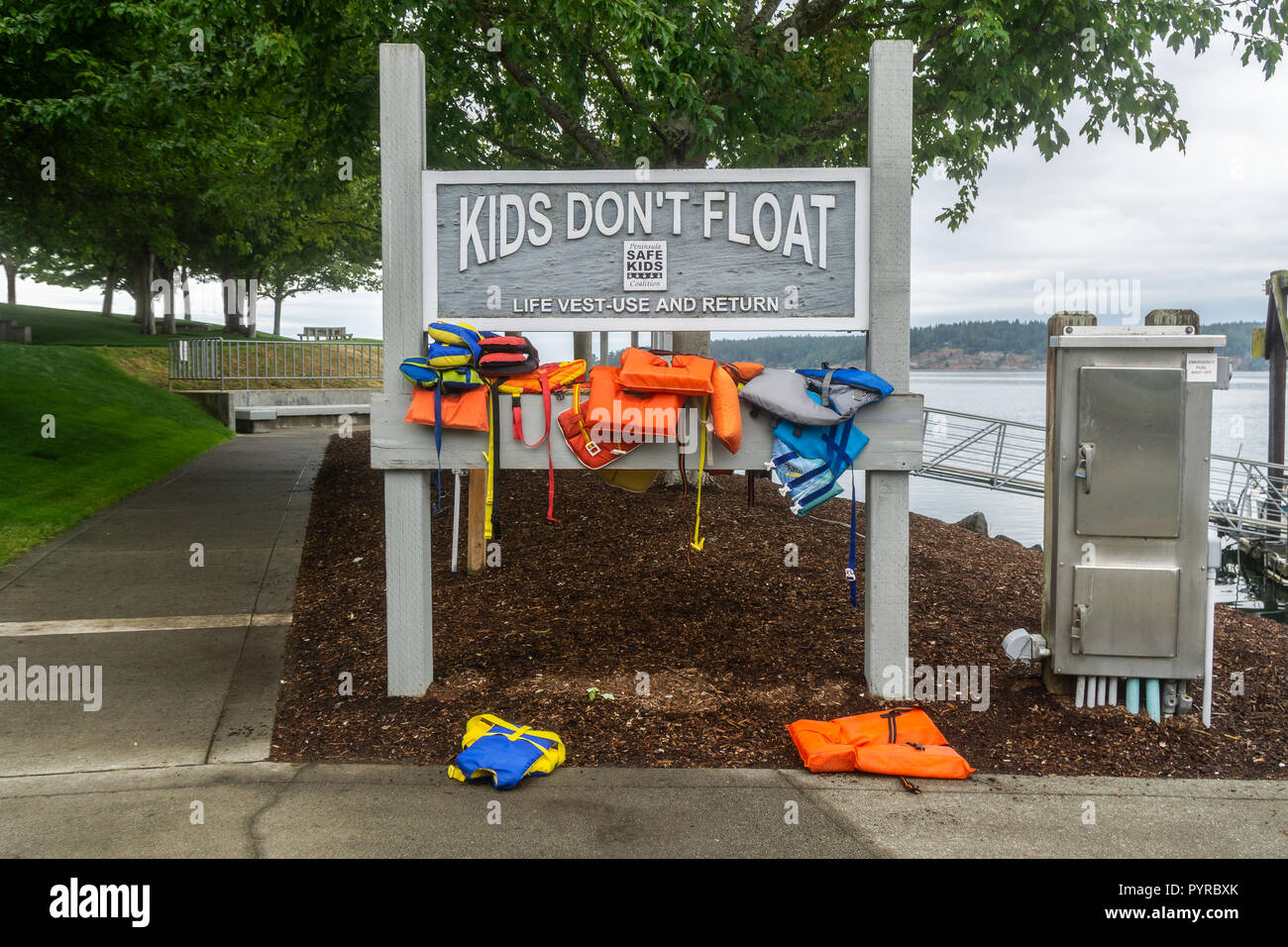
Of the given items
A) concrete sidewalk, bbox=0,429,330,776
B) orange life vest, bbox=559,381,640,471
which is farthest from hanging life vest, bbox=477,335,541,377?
concrete sidewalk, bbox=0,429,330,776

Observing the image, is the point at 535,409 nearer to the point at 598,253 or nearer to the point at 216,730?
the point at 598,253

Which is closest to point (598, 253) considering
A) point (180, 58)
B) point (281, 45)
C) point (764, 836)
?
point (764, 836)

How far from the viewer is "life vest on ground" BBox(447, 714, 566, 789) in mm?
4273

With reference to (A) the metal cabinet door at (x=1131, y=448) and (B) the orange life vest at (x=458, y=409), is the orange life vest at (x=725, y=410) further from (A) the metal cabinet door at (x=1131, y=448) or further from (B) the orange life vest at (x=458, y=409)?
(A) the metal cabinet door at (x=1131, y=448)

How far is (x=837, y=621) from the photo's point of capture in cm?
657

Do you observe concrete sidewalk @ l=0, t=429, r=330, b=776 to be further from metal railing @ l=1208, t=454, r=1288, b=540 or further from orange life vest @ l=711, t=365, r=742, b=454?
metal railing @ l=1208, t=454, r=1288, b=540

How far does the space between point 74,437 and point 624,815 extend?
47.0ft

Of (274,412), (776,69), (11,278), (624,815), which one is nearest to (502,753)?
(624,815)

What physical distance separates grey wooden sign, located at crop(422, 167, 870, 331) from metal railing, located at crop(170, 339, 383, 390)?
792 inches

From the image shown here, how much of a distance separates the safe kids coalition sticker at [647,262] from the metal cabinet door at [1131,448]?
222 cm

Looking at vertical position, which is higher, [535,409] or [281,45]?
[281,45]

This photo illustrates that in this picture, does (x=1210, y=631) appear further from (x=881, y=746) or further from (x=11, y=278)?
(x=11, y=278)

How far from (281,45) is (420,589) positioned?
18.5 ft

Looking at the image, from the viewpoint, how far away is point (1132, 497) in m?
5.02
